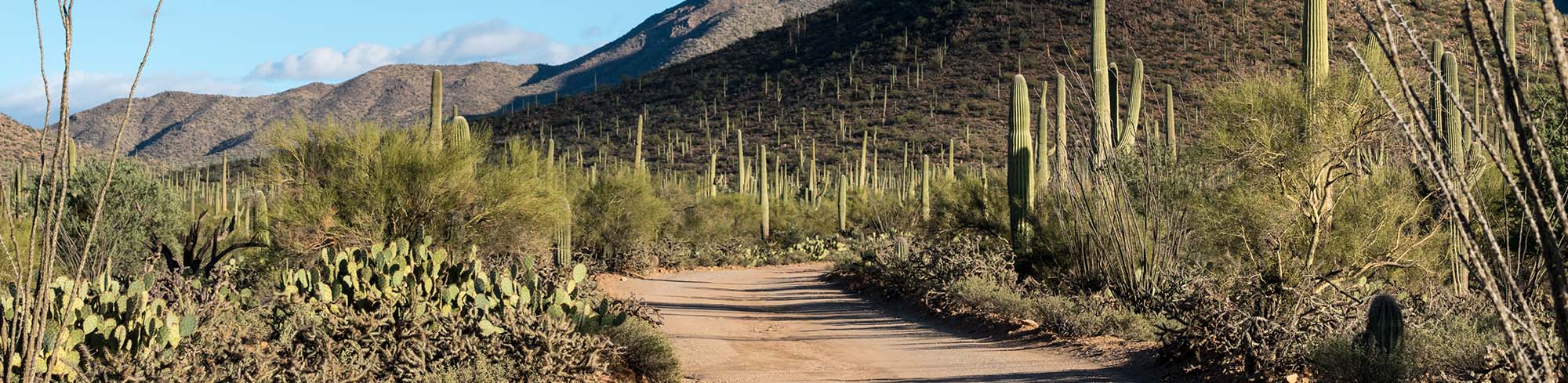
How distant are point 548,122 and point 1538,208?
5893 cm

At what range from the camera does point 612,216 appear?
2902 cm

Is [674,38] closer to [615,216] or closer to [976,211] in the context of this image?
[615,216]

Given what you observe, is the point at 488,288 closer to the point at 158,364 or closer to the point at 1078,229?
the point at 158,364

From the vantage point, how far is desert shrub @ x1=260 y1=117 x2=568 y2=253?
50.2 ft

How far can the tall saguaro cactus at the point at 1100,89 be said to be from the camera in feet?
42.8

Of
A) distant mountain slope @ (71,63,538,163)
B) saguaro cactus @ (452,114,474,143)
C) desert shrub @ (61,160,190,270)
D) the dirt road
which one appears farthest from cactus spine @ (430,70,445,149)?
distant mountain slope @ (71,63,538,163)

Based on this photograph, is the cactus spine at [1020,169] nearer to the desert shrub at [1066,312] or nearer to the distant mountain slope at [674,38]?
the desert shrub at [1066,312]

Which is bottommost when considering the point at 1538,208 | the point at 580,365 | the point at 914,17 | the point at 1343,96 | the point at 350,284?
the point at 580,365

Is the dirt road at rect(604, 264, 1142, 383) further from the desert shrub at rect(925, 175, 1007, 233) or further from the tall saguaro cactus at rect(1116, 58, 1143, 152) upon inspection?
the tall saguaro cactus at rect(1116, 58, 1143, 152)

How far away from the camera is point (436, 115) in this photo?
18.3 m

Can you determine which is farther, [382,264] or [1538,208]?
[382,264]

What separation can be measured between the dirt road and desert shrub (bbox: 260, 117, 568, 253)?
2.64m

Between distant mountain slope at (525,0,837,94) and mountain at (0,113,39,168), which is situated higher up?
distant mountain slope at (525,0,837,94)

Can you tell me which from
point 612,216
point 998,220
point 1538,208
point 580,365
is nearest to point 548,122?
point 612,216
